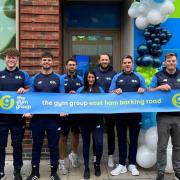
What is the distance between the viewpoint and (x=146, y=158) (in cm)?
620

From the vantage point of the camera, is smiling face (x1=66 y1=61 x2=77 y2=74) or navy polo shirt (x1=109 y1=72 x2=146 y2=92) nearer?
navy polo shirt (x1=109 y1=72 x2=146 y2=92)

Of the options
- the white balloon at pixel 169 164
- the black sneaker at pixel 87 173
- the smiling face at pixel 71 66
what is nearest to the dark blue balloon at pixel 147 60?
the smiling face at pixel 71 66

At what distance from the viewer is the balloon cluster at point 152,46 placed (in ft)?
22.8

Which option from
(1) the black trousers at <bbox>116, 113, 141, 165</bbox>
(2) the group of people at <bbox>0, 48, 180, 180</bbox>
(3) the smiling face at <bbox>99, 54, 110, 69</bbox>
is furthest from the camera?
(3) the smiling face at <bbox>99, 54, 110, 69</bbox>

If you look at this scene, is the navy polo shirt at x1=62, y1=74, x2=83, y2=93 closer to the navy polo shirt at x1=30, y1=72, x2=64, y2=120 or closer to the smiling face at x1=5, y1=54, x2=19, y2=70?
the navy polo shirt at x1=30, y1=72, x2=64, y2=120

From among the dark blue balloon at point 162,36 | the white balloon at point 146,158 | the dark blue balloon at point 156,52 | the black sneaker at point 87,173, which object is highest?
the dark blue balloon at point 162,36

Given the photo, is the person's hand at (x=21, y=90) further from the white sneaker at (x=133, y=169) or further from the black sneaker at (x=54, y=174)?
the white sneaker at (x=133, y=169)

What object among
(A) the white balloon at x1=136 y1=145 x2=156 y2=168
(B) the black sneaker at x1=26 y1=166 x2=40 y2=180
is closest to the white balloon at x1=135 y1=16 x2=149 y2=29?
(A) the white balloon at x1=136 y1=145 x2=156 y2=168

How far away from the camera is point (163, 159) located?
222 inches

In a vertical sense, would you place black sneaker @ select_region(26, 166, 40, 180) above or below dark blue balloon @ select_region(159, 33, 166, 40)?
below

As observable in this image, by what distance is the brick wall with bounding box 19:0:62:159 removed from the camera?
666 centimetres

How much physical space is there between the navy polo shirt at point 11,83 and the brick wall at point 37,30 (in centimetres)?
104

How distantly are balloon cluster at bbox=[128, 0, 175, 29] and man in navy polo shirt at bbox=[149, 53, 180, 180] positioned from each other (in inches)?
52.1

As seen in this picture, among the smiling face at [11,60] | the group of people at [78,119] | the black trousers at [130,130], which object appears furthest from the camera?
the black trousers at [130,130]
